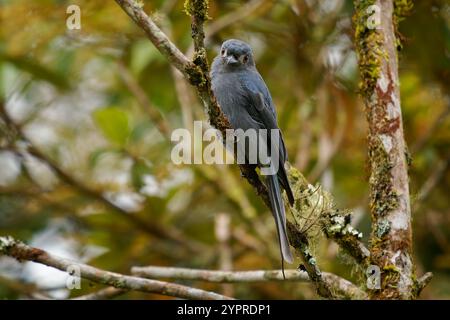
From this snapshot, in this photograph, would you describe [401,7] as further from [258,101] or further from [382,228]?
[382,228]

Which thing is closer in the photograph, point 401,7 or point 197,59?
point 197,59

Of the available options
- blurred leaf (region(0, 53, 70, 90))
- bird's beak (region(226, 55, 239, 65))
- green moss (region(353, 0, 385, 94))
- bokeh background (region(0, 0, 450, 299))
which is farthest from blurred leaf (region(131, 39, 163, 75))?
green moss (region(353, 0, 385, 94))

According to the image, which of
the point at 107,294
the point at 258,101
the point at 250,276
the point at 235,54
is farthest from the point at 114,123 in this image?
the point at 250,276

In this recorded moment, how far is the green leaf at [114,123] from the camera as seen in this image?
17.5 ft

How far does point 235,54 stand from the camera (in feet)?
13.4

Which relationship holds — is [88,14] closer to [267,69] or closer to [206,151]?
[206,151]

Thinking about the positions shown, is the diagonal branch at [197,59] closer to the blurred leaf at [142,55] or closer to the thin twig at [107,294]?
the thin twig at [107,294]

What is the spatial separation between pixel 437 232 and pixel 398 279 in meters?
3.21

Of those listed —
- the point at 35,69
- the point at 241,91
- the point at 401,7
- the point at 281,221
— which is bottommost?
the point at 281,221

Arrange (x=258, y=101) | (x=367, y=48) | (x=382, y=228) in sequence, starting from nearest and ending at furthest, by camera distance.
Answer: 1. (x=382, y=228)
2. (x=367, y=48)
3. (x=258, y=101)

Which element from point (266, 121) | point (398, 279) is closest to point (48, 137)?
point (266, 121)

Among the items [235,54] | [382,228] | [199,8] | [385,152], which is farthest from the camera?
[235,54]

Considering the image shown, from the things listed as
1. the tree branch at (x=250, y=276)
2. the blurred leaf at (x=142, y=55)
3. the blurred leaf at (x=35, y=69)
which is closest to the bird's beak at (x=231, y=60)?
the tree branch at (x=250, y=276)

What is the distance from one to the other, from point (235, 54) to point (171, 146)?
1.59 metres
